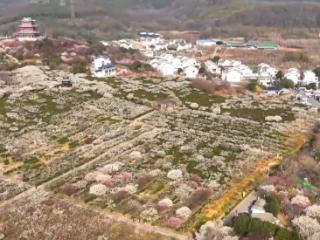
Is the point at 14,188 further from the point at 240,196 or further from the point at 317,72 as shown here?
the point at 317,72

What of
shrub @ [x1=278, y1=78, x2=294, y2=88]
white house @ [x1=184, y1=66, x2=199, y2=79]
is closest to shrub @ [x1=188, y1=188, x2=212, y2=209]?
shrub @ [x1=278, y1=78, x2=294, y2=88]

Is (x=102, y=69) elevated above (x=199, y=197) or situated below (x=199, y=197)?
above

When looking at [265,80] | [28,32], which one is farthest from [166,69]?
[28,32]

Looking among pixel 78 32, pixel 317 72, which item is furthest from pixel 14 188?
pixel 78 32

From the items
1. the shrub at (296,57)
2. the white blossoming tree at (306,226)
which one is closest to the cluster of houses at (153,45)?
the shrub at (296,57)

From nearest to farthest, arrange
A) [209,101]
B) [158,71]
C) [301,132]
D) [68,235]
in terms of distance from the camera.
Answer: [68,235], [301,132], [209,101], [158,71]

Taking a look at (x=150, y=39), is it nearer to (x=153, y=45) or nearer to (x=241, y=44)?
(x=153, y=45)

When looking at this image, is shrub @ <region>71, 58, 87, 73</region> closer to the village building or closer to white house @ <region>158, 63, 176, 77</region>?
the village building

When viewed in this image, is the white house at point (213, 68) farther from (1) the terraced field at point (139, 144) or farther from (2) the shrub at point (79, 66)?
(2) the shrub at point (79, 66)
